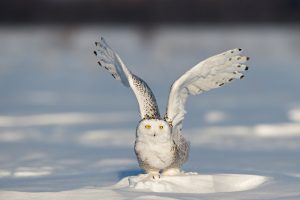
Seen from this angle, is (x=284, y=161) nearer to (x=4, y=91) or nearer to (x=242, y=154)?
(x=242, y=154)

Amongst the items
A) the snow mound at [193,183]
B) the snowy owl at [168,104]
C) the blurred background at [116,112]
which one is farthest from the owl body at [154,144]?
the blurred background at [116,112]

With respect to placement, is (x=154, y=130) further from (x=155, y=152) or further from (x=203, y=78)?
(x=203, y=78)

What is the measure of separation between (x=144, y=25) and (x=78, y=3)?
20.9ft

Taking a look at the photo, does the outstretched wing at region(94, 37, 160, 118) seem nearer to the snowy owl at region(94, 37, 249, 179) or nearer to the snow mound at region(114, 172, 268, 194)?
the snowy owl at region(94, 37, 249, 179)

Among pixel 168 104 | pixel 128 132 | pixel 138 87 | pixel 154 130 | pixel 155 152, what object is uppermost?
pixel 128 132

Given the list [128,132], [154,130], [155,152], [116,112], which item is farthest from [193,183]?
[116,112]

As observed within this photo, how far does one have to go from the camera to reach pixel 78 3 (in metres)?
40.9

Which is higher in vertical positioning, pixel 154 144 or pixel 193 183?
pixel 154 144

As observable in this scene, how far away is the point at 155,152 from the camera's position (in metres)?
5.15

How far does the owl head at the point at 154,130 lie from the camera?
5.10 m

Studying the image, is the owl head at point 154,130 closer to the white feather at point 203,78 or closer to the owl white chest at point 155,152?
the owl white chest at point 155,152

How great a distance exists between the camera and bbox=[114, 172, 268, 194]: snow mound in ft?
16.8

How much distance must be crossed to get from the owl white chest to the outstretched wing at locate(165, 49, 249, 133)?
194mm

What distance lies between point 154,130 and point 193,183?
1.34 ft
